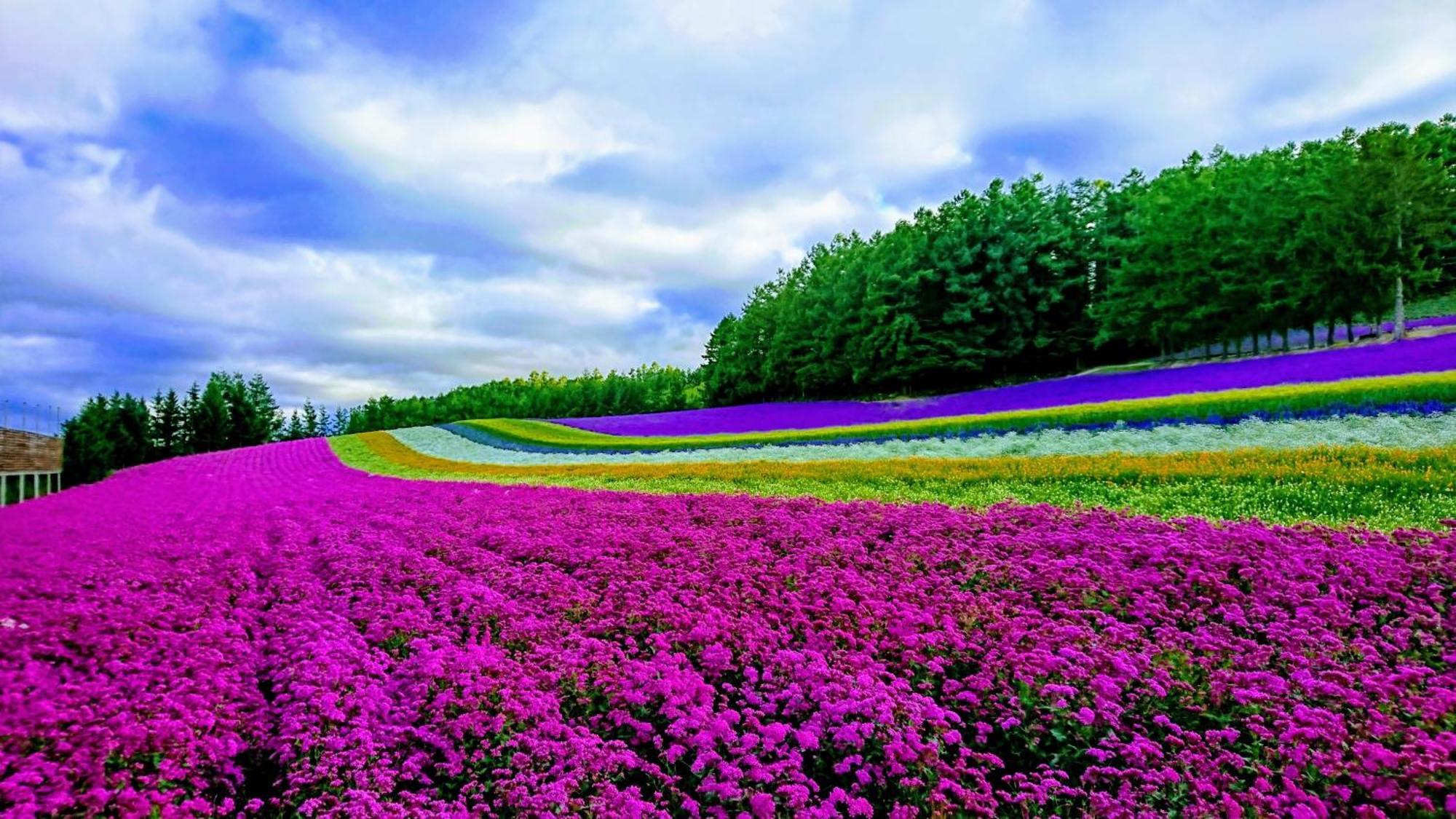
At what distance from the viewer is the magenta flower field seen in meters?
3.86

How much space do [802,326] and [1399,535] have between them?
45826 millimetres

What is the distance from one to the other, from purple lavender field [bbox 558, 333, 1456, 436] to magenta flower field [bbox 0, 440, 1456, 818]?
19.4 m

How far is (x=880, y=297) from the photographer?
44219 millimetres

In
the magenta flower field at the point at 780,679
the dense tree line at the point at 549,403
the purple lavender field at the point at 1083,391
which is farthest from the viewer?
the dense tree line at the point at 549,403

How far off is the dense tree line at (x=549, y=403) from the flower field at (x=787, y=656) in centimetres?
5871

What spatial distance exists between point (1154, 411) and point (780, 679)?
16535 millimetres

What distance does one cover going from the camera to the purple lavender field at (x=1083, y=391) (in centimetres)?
2203

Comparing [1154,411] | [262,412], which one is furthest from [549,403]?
[1154,411]

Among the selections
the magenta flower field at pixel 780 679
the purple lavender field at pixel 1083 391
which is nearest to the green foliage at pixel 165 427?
the purple lavender field at pixel 1083 391

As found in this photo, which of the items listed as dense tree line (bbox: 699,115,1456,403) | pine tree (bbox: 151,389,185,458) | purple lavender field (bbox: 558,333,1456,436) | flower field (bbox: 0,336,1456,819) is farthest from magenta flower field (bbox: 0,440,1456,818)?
pine tree (bbox: 151,389,185,458)

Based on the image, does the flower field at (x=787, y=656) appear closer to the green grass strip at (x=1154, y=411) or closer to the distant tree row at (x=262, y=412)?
the green grass strip at (x=1154, y=411)

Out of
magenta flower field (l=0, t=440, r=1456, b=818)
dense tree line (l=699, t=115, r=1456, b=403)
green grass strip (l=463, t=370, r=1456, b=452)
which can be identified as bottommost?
magenta flower field (l=0, t=440, r=1456, b=818)

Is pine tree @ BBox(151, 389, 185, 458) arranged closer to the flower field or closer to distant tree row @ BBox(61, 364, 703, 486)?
distant tree row @ BBox(61, 364, 703, 486)

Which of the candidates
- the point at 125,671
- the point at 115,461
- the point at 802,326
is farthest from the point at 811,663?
the point at 115,461
